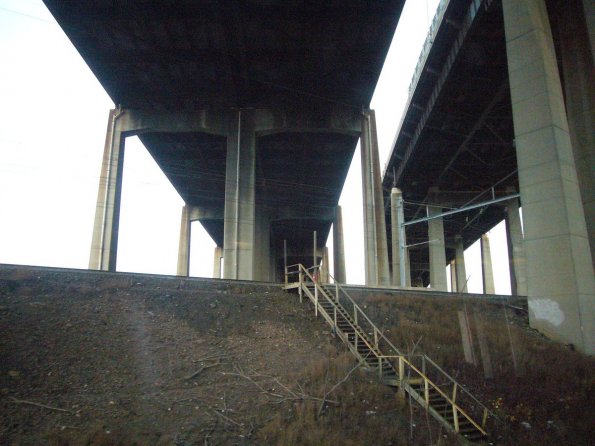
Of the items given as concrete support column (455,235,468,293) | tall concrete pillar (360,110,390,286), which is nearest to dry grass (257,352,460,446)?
tall concrete pillar (360,110,390,286)

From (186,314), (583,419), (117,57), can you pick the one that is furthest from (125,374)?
(117,57)

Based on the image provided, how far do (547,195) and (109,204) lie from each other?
26906 millimetres

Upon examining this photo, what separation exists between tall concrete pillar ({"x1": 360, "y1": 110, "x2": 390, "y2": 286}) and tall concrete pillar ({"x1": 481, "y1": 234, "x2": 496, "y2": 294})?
34811 millimetres

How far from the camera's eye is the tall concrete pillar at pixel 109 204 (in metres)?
34.0

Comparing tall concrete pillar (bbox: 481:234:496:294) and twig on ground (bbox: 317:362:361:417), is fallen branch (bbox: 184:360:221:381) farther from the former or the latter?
tall concrete pillar (bbox: 481:234:496:294)

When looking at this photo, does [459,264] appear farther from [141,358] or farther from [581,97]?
[141,358]

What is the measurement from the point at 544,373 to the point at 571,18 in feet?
54.4

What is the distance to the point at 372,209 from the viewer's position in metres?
37.8

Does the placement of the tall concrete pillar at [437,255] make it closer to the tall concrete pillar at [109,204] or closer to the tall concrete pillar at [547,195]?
the tall concrete pillar at [109,204]

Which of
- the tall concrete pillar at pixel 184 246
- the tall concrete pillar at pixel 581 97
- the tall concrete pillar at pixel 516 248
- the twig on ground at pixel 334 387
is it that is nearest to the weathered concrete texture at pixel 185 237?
the tall concrete pillar at pixel 184 246

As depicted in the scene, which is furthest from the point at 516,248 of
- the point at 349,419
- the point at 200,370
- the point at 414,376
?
the point at 200,370

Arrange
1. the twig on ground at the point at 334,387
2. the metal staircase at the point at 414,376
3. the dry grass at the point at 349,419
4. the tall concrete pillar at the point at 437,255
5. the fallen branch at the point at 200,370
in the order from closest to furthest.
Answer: the dry grass at the point at 349,419, the twig on ground at the point at 334,387, the metal staircase at the point at 414,376, the fallen branch at the point at 200,370, the tall concrete pillar at the point at 437,255

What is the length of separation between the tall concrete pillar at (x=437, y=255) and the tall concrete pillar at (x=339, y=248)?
40.3ft

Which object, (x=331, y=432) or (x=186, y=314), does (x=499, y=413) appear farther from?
(x=186, y=314)
